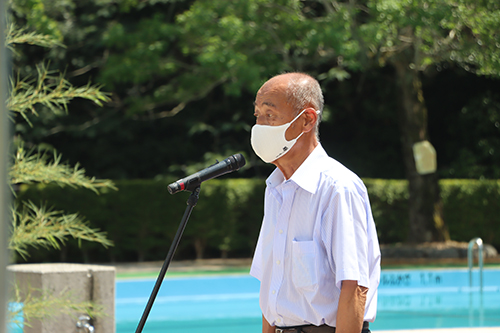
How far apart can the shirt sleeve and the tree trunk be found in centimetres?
1217

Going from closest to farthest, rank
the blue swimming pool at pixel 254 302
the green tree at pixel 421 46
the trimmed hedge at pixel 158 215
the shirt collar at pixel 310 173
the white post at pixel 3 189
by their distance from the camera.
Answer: the white post at pixel 3 189, the shirt collar at pixel 310 173, the blue swimming pool at pixel 254 302, the green tree at pixel 421 46, the trimmed hedge at pixel 158 215

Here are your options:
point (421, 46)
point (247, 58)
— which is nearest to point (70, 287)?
point (247, 58)

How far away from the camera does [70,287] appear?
4.73 meters

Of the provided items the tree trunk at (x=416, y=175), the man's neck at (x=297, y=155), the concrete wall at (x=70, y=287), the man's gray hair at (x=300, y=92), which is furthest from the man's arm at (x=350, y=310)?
the tree trunk at (x=416, y=175)

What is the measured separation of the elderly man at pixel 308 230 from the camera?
182cm

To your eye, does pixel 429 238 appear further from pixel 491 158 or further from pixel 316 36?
pixel 316 36

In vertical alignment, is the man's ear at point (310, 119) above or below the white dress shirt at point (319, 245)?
above

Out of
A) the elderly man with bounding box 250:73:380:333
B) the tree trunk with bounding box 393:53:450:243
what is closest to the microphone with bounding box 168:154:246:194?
the elderly man with bounding box 250:73:380:333

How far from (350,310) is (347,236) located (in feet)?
0.63

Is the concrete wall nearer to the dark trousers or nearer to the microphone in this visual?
the microphone

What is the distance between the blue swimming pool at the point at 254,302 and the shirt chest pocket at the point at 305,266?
5911 mm

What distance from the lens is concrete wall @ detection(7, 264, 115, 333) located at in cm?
461

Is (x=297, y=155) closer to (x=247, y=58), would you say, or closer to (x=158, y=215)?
(x=247, y=58)

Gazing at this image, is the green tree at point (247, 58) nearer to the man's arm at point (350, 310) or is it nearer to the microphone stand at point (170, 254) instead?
the microphone stand at point (170, 254)
